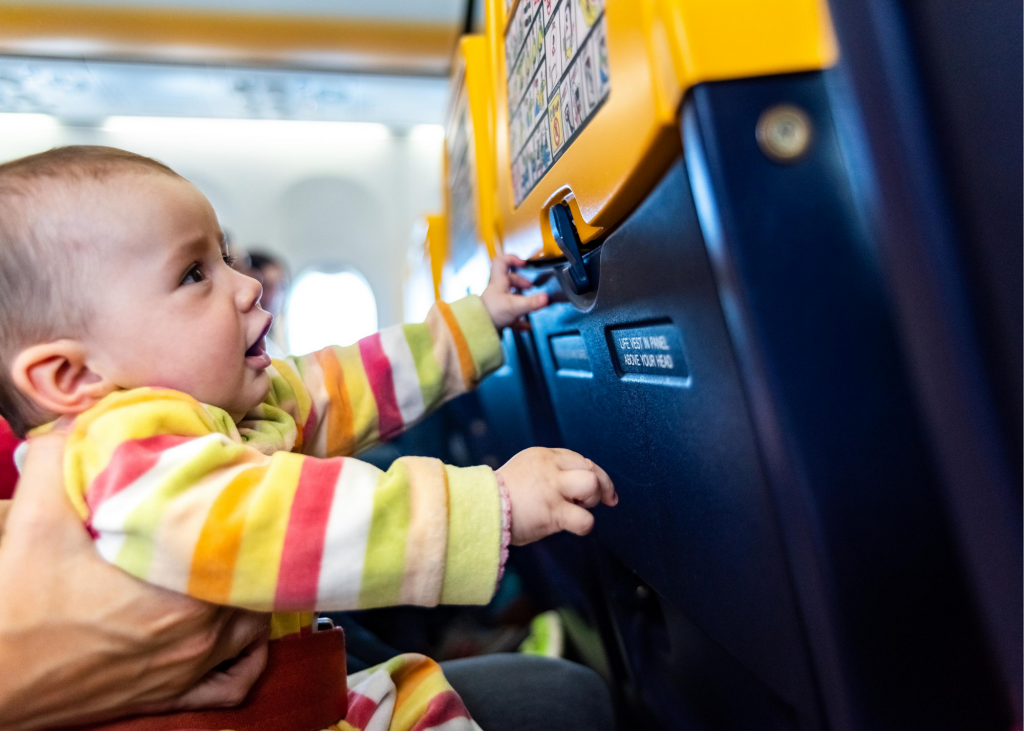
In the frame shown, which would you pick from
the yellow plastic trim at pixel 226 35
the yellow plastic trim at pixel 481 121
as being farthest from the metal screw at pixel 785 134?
the yellow plastic trim at pixel 226 35

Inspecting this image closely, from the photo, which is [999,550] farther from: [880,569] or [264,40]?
[264,40]

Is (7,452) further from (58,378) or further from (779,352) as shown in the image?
(779,352)

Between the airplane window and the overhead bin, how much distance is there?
2.63m

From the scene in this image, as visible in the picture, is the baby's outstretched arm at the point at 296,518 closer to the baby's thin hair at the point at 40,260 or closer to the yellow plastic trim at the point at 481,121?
the baby's thin hair at the point at 40,260

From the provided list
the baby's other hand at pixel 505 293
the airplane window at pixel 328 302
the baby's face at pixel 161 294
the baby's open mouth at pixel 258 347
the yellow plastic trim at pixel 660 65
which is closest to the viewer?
the yellow plastic trim at pixel 660 65

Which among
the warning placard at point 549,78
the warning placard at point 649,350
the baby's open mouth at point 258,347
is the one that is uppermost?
the warning placard at point 549,78

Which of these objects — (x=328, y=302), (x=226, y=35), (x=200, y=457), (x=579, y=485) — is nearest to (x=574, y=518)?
(x=579, y=485)

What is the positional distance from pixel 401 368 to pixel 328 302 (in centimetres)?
Result: 283

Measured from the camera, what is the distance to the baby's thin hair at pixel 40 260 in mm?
604

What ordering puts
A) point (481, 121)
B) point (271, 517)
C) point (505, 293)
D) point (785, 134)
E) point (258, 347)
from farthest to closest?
point (481, 121) → point (505, 293) → point (258, 347) → point (271, 517) → point (785, 134)

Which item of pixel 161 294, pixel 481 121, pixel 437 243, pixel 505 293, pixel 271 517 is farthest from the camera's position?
pixel 437 243

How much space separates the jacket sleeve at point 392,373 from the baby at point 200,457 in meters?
0.13

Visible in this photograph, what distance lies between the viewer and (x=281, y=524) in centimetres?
53

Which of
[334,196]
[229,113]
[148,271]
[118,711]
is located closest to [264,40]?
[229,113]
